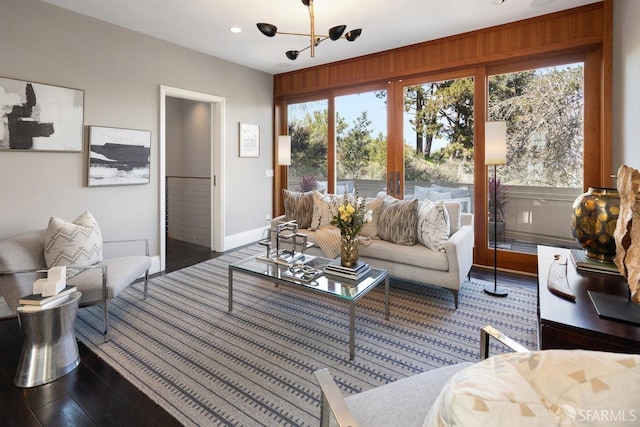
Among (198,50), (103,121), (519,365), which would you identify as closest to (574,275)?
(519,365)

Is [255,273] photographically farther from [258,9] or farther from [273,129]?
[273,129]

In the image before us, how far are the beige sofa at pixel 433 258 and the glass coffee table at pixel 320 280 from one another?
0.54 m

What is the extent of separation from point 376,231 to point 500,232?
5.54ft

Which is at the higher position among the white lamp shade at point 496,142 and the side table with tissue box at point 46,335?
the white lamp shade at point 496,142

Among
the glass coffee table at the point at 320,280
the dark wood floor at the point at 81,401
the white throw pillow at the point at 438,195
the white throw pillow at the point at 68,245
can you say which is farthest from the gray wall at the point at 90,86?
the white throw pillow at the point at 438,195

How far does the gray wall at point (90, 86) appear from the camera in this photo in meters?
2.96

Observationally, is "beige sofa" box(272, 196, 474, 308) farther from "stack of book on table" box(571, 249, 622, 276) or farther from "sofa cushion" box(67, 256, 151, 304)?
"sofa cushion" box(67, 256, 151, 304)

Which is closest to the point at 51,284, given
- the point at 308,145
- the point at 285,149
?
the point at 285,149

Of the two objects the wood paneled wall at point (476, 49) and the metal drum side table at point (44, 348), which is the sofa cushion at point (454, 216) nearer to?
the wood paneled wall at point (476, 49)

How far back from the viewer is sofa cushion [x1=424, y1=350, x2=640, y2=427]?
1.85 feet

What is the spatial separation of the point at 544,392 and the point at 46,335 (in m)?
2.55

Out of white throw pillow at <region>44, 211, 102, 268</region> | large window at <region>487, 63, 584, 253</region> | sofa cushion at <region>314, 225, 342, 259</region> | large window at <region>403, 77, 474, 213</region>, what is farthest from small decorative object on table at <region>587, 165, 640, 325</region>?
white throw pillow at <region>44, 211, 102, 268</region>

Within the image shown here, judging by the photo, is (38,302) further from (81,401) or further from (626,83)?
(626,83)

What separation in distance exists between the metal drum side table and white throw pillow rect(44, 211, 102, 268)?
659 millimetres
